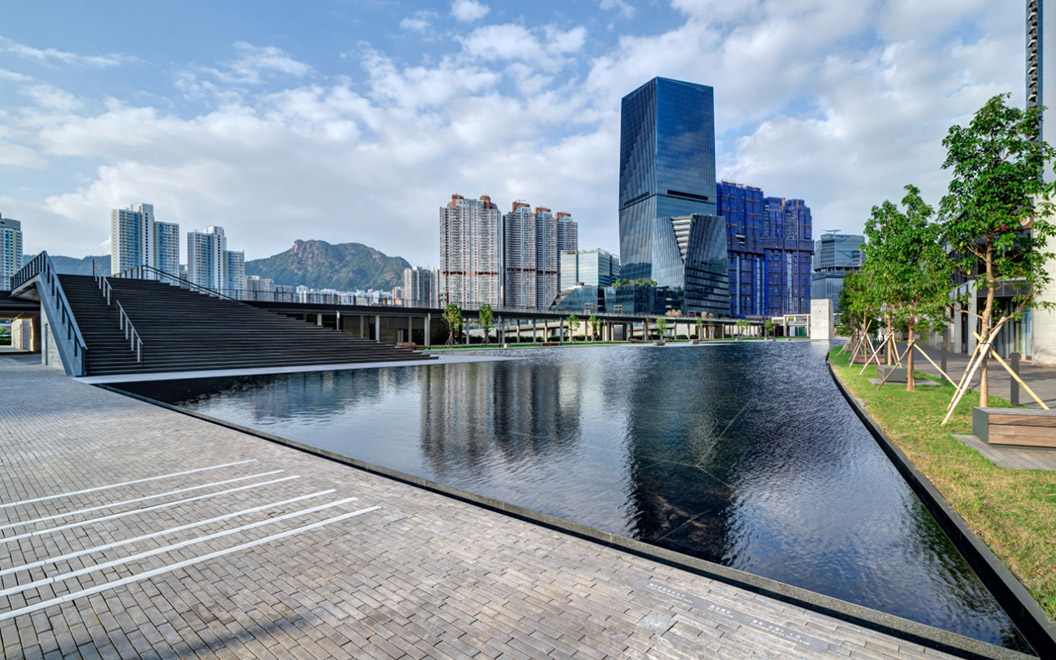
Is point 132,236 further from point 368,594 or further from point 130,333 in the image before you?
point 368,594

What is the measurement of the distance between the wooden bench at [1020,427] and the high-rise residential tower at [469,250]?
176732 millimetres

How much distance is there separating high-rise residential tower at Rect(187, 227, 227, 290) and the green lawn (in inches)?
4993

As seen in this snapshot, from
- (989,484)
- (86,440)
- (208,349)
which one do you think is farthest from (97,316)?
(989,484)

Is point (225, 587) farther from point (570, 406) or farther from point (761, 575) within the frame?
point (570, 406)

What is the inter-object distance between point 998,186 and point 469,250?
589 ft

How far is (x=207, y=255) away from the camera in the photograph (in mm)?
114312

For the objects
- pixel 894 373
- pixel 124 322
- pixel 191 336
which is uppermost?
pixel 124 322

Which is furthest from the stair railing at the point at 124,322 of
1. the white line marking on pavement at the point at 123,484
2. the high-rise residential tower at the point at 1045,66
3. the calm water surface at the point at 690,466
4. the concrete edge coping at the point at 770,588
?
the high-rise residential tower at the point at 1045,66

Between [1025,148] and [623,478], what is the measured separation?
34.9 feet

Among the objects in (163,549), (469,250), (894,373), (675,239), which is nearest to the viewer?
(163,549)

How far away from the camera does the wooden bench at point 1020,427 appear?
7.96 m

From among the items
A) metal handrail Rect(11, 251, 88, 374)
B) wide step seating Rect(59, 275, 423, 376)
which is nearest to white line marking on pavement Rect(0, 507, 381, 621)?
wide step seating Rect(59, 275, 423, 376)

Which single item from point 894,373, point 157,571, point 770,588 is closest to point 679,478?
point 770,588

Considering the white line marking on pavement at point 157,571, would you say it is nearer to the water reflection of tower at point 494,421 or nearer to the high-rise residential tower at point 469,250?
the water reflection of tower at point 494,421
